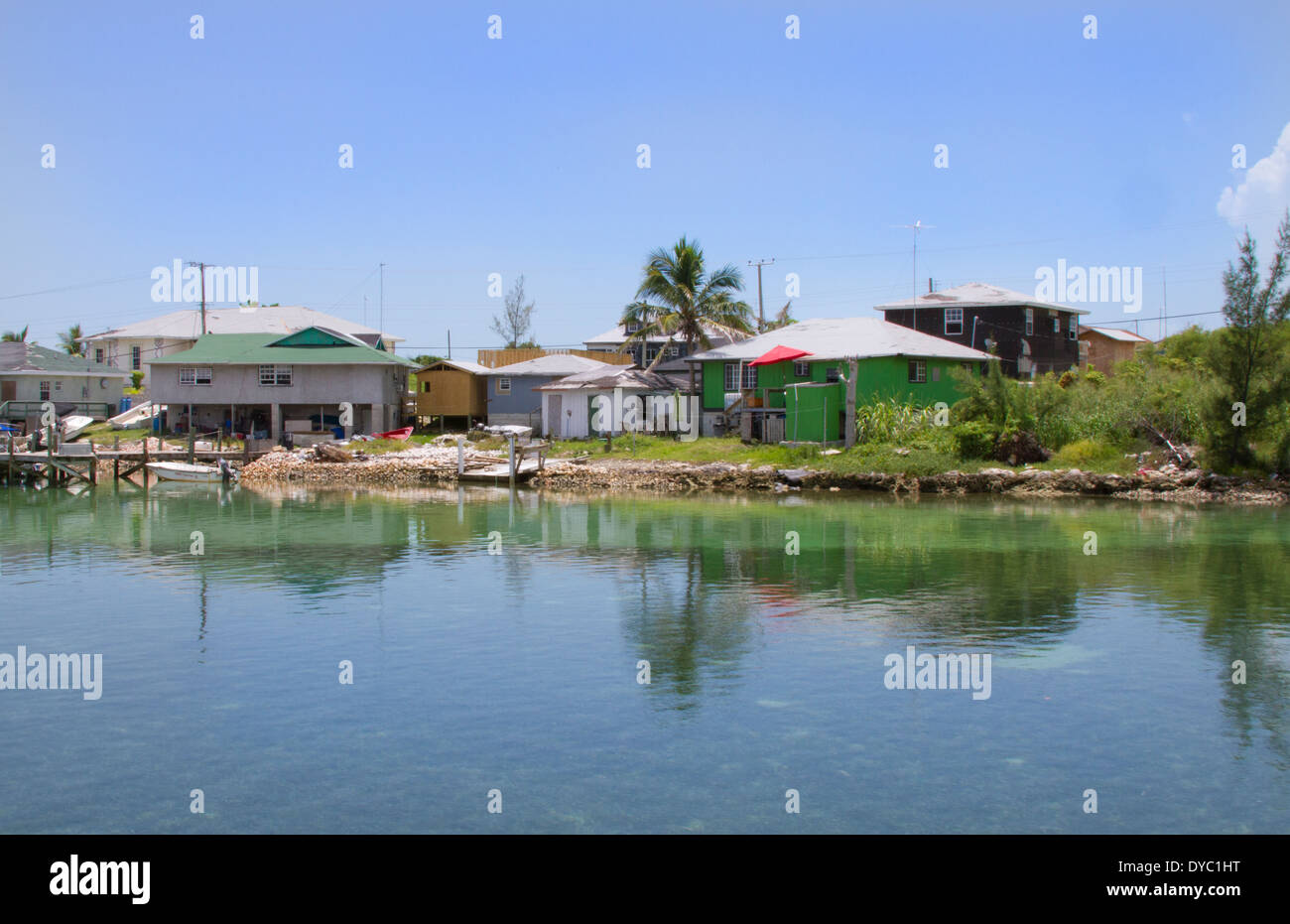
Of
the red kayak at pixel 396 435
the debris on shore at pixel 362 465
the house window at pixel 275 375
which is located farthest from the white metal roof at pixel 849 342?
the house window at pixel 275 375

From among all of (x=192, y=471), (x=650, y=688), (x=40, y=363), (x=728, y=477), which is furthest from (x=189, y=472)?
(x=650, y=688)

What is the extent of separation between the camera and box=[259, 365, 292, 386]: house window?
58.5 m

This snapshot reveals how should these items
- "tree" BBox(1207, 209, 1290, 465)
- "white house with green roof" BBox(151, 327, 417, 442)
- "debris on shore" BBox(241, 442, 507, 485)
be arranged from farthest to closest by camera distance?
"white house with green roof" BBox(151, 327, 417, 442) < "debris on shore" BBox(241, 442, 507, 485) < "tree" BBox(1207, 209, 1290, 465)

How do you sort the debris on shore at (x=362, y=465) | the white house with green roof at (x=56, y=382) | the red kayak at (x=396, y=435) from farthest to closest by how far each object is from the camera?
the white house with green roof at (x=56, y=382) < the red kayak at (x=396, y=435) < the debris on shore at (x=362, y=465)

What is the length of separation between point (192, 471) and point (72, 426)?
15.0 metres

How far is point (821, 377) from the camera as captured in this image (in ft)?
160

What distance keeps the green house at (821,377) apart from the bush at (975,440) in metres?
4.15

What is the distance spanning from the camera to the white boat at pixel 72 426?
59.1 metres

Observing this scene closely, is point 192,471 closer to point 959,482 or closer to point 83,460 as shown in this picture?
point 83,460
